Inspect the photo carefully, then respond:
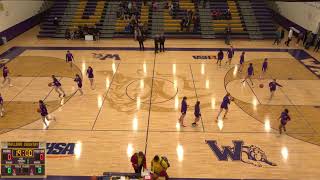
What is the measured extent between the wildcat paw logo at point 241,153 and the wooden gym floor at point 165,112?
83 mm

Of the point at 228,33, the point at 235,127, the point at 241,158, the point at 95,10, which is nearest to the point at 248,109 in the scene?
the point at 235,127

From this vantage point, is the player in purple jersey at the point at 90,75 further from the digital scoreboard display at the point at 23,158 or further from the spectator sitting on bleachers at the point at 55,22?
the spectator sitting on bleachers at the point at 55,22

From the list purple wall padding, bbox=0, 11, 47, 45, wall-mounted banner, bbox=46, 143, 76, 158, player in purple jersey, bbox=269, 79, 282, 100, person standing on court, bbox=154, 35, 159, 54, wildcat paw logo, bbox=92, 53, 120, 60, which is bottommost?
wall-mounted banner, bbox=46, 143, 76, 158

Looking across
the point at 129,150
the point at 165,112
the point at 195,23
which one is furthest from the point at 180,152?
the point at 195,23

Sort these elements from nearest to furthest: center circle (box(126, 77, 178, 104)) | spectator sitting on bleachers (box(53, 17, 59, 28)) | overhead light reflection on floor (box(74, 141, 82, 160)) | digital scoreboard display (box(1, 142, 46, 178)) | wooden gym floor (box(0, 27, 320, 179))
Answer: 1. digital scoreboard display (box(1, 142, 46, 178))
2. wooden gym floor (box(0, 27, 320, 179))
3. overhead light reflection on floor (box(74, 141, 82, 160))
4. center circle (box(126, 77, 178, 104))
5. spectator sitting on bleachers (box(53, 17, 59, 28))

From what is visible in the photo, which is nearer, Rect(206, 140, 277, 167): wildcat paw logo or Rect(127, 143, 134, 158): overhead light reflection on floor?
Rect(206, 140, 277, 167): wildcat paw logo

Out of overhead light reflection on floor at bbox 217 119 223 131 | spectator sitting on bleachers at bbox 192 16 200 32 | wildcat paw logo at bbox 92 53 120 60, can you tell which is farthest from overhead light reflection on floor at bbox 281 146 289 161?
spectator sitting on bleachers at bbox 192 16 200 32

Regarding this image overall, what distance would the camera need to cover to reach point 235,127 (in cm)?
1518

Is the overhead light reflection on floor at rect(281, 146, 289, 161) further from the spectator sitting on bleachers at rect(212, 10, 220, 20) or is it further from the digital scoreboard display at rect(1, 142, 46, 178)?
the spectator sitting on bleachers at rect(212, 10, 220, 20)

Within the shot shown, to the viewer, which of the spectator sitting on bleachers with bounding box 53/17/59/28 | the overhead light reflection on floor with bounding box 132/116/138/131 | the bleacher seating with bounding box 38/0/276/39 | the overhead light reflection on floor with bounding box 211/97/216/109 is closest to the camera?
the overhead light reflection on floor with bounding box 132/116/138/131

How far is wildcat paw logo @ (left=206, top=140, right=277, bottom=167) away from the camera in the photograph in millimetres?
12672

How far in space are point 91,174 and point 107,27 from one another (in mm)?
22704

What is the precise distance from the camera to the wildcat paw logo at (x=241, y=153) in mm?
12672

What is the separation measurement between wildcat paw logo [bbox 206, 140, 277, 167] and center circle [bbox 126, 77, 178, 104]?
17.0 feet
